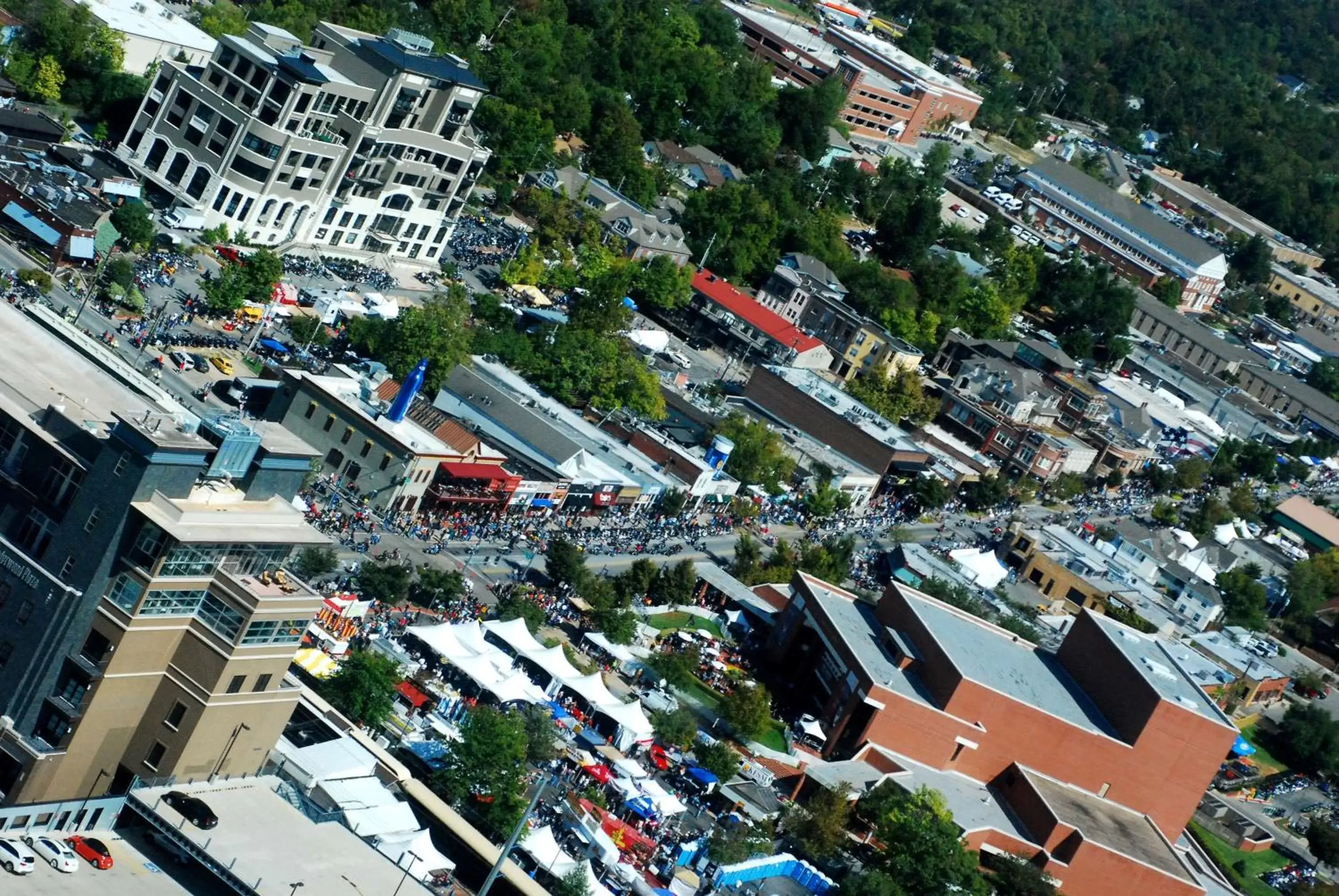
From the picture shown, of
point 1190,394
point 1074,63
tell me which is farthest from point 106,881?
point 1074,63

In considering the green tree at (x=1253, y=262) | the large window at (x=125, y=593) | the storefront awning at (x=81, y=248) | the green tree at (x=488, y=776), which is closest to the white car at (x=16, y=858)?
the large window at (x=125, y=593)

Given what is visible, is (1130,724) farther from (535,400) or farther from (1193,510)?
(1193,510)

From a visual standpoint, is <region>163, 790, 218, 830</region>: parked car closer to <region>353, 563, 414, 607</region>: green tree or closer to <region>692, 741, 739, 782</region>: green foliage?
<region>353, 563, 414, 607</region>: green tree

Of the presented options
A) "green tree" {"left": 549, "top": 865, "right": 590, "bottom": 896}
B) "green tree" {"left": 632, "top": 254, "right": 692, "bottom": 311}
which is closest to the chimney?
"green tree" {"left": 549, "top": 865, "right": 590, "bottom": 896}

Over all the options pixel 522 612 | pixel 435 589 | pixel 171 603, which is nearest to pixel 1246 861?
pixel 522 612

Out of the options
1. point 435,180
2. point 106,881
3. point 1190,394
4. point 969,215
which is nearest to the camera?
point 106,881

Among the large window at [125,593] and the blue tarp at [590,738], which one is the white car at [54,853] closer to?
the large window at [125,593]
